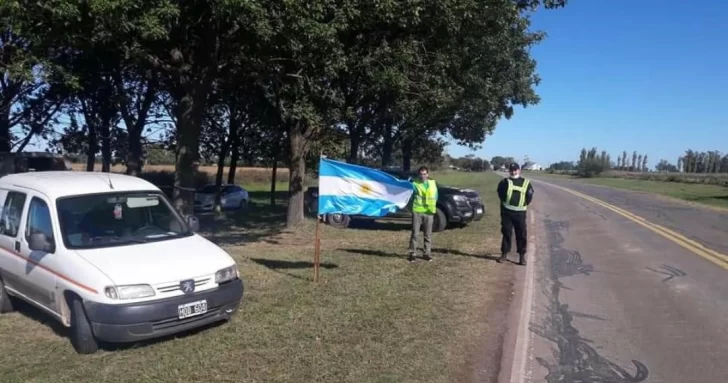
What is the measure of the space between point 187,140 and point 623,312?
840 cm

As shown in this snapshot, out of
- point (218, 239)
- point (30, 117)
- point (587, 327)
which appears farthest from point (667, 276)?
point (30, 117)

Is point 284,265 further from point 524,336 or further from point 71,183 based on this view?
point 524,336

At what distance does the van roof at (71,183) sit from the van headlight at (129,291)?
1658 millimetres

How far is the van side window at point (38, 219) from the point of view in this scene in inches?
246

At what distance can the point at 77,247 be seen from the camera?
19.4 feet

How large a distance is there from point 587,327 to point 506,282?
244 cm

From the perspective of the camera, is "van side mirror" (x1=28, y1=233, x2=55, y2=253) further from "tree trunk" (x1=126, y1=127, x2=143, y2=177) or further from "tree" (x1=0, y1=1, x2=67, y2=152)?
"tree trunk" (x1=126, y1=127, x2=143, y2=177)

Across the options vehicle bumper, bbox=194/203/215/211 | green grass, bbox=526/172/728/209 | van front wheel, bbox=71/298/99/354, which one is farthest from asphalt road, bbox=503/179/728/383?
green grass, bbox=526/172/728/209

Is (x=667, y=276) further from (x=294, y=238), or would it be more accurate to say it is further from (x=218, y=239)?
(x=218, y=239)

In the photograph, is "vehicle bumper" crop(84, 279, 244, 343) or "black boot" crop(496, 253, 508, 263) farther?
"black boot" crop(496, 253, 508, 263)

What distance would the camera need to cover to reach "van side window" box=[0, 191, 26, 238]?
265 inches

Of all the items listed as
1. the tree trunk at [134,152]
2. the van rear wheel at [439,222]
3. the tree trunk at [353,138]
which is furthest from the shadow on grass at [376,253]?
the tree trunk at [134,152]

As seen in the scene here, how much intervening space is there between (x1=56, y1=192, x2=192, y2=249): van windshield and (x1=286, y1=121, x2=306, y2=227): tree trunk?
27.7ft

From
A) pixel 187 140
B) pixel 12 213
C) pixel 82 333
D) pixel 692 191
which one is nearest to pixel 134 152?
pixel 187 140
